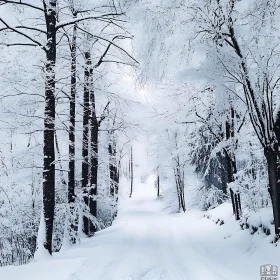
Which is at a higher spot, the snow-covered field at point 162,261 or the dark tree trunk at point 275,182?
the dark tree trunk at point 275,182

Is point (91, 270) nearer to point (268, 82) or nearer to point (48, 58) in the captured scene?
point (48, 58)

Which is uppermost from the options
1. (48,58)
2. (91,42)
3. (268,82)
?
(91,42)

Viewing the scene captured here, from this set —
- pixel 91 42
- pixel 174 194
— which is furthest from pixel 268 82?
pixel 174 194

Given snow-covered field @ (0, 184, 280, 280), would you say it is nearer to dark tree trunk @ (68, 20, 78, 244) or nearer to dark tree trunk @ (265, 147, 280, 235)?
dark tree trunk @ (265, 147, 280, 235)

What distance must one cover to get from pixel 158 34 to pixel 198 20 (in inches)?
47.8

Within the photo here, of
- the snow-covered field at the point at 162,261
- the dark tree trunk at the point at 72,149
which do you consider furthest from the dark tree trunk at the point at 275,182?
the dark tree trunk at the point at 72,149

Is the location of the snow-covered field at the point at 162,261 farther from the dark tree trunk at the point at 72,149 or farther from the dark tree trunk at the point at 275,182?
the dark tree trunk at the point at 72,149

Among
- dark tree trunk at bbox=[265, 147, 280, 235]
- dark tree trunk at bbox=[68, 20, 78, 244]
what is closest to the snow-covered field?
dark tree trunk at bbox=[265, 147, 280, 235]

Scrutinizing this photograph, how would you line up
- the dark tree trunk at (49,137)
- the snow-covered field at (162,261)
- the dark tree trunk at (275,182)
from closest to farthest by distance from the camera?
the snow-covered field at (162,261) < the dark tree trunk at (275,182) < the dark tree trunk at (49,137)

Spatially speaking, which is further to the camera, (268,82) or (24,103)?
(24,103)

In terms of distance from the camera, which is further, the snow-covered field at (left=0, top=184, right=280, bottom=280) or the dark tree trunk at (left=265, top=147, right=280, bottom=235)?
the dark tree trunk at (left=265, top=147, right=280, bottom=235)

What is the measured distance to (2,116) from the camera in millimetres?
11742

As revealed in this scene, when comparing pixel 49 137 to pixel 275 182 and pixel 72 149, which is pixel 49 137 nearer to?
pixel 72 149

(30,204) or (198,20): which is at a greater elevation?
(198,20)
